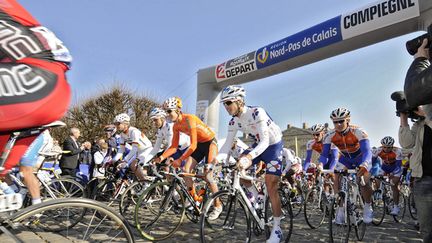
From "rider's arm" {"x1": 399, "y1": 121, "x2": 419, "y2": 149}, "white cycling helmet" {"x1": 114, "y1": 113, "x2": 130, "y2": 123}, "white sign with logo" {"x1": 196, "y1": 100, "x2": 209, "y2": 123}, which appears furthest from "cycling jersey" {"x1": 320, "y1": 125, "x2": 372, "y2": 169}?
"white sign with logo" {"x1": 196, "y1": 100, "x2": 209, "y2": 123}

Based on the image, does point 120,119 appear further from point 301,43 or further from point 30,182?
point 301,43

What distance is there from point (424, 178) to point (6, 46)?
9.17ft

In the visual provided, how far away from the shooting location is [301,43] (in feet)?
34.6

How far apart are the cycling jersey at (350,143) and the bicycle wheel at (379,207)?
2077 mm

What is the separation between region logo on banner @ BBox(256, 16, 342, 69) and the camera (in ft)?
31.5

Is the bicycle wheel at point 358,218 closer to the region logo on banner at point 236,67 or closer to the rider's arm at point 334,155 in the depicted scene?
the rider's arm at point 334,155

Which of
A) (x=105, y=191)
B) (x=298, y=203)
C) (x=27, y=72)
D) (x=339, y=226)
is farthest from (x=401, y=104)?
(x=298, y=203)

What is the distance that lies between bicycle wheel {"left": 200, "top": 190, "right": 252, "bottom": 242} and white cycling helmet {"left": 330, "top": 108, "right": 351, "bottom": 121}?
2.57 meters

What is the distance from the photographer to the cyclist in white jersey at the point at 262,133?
4602mm

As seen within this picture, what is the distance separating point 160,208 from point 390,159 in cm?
715

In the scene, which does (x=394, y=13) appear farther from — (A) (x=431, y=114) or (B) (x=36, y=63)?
(B) (x=36, y=63)

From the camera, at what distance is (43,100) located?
5.32 ft

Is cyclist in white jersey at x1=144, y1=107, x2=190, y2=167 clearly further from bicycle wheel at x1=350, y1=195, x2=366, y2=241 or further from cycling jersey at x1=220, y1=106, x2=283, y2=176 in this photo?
bicycle wheel at x1=350, y1=195, x2=366, y2=241

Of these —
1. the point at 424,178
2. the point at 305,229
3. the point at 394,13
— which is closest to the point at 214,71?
the point at 394,13
